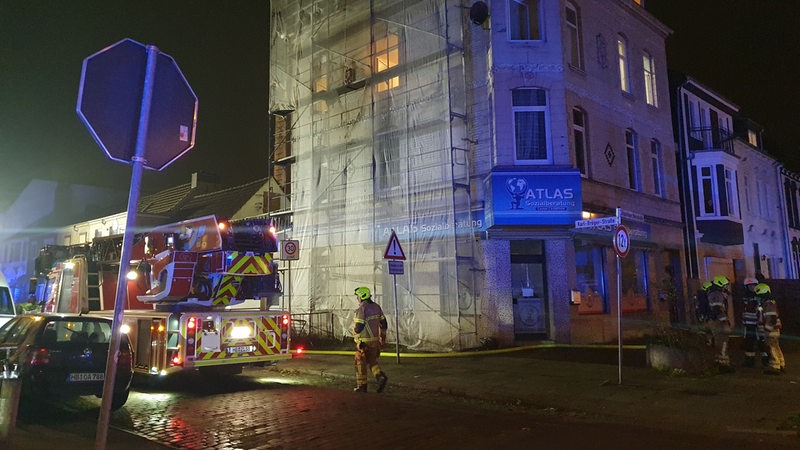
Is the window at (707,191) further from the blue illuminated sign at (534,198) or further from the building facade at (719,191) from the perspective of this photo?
the blue illuminated sign at (534,198)

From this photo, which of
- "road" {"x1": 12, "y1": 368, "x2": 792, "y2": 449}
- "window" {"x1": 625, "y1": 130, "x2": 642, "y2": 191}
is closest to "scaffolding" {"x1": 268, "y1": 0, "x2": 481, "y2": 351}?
"road" {"x1": 12, "y1": 368, "x2": 792, "y2": 449}

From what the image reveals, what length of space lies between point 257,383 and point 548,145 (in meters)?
9.52

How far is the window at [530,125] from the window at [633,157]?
4.67 metres

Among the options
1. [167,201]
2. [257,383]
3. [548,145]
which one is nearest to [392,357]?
[257,383]

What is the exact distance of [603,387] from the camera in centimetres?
905

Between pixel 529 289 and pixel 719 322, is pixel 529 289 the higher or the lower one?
the higher one

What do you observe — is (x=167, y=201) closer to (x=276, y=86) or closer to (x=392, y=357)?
(x=276, y=86)

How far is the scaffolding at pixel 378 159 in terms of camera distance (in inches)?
589

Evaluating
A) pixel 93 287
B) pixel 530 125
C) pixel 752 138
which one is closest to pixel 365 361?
pixel 93 287

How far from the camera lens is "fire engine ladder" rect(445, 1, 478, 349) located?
14430mm

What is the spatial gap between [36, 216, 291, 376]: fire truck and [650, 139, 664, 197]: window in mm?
14293

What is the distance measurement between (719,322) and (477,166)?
270 inches

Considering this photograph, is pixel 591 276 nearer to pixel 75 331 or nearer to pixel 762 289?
pixel 762 289

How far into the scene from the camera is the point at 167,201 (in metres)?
33.6
